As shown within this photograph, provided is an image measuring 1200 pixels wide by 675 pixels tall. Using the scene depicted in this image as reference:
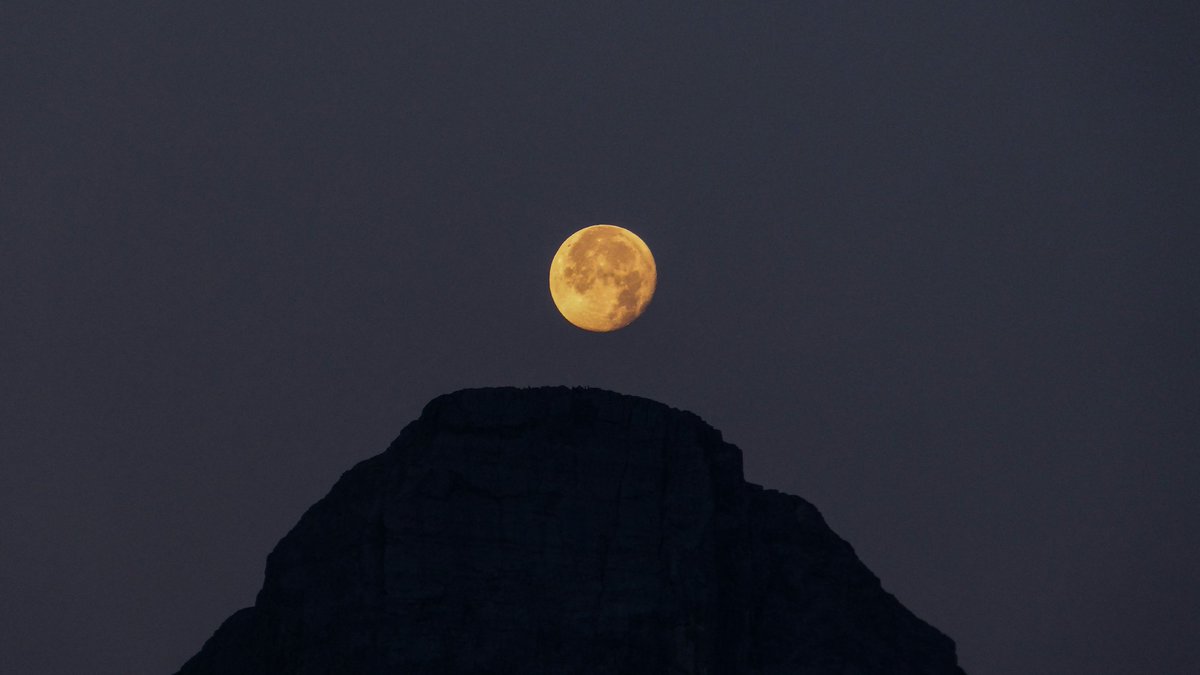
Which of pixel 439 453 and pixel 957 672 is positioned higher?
pixel 439 453

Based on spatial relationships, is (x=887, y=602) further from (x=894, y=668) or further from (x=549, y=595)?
(x=549, y=595)

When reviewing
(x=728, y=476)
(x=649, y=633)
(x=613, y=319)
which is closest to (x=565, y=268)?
(x=613, y=319)

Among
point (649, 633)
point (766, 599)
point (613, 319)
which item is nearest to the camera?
point (649, 633)

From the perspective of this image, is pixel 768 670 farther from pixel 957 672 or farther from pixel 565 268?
pixel 565 268

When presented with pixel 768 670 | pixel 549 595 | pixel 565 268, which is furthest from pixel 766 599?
pixel 565 268

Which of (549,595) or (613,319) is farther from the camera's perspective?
(613,319)

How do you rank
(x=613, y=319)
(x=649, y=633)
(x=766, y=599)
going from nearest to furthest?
(x=649, y=633) → (x=766, y=599) → (x=613, y=319)

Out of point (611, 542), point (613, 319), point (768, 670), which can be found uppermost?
point (613, 319)
